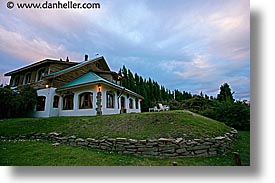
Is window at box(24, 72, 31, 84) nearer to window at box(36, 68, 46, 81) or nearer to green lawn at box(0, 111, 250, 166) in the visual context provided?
window at box(36, 68, 46, 81)

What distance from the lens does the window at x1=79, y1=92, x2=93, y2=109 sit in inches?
251

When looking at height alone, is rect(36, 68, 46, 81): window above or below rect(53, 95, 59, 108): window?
above

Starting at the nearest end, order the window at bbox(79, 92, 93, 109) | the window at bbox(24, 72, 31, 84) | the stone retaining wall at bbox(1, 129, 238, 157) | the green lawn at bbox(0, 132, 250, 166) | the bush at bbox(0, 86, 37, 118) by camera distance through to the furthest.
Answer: the green lawn at bbox(0, 132, 250, 166) → the stone retaining wall at bbox(1, 129, 238, 157) → the bush at bbox(0, 86, 37, 118) → the window at bbox(79, 92, 93, 109) → the window at bbox(24, 72, 31, 84)

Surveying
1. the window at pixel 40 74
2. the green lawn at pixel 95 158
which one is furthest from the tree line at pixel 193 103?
the window at pixel 40 74

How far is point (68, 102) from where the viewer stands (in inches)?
261

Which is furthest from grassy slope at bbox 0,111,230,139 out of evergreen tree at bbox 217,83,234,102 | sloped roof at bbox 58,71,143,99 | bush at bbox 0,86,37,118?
sloped roof at bbox 58,71,143,99

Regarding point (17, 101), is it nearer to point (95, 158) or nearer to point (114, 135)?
point (114, 135)

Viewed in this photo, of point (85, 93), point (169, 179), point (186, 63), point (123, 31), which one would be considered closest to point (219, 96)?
point (186, 63)

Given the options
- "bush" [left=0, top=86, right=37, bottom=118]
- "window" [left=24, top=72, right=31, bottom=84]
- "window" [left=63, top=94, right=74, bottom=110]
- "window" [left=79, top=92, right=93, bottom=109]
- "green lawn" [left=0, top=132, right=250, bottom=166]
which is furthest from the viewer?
"window" [left=24, top=72, right=31, bottom=84]

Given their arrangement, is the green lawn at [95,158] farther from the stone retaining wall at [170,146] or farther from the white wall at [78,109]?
the white wall at [78,109]

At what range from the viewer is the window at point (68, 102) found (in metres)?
6.56

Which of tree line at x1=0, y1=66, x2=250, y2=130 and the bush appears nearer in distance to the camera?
tree line at x1=0, y1=66, x2=250, y2=130

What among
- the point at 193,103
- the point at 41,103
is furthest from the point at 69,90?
the point at 193,103

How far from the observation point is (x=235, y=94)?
2.53 metres
